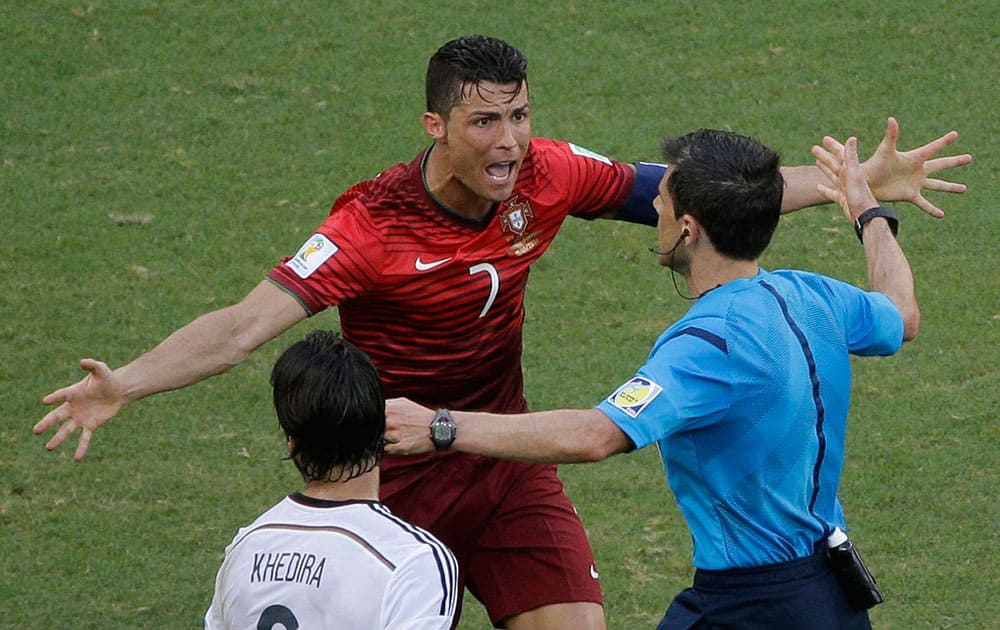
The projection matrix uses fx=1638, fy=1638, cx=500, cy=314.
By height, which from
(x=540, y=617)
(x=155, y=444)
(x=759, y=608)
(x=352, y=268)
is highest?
(x=352, y=268)

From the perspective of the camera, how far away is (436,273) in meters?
5.51

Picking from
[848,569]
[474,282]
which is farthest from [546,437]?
[474,282]

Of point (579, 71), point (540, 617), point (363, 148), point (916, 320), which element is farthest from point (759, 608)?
point (579, 71)

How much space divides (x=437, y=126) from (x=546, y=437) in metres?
1.74

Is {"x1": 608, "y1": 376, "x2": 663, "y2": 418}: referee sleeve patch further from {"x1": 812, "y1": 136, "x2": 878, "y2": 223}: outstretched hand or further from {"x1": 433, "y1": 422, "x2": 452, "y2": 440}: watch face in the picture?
→ {"x1": 812, "y1": 136, "x2": 878, "y2": 223}: outstretched hand

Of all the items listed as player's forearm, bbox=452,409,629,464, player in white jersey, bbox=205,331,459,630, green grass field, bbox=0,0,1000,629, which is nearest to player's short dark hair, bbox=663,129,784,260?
player's forearm, bbox=452,409,629,464

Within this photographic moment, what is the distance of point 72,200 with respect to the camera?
10992 mm

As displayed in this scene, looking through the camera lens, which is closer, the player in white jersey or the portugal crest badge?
the player in white jersey

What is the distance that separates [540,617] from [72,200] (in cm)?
637

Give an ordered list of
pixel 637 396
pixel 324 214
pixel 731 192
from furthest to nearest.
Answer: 1. pixel 324 214
2. pixel 731 192
3. pixel 637 396

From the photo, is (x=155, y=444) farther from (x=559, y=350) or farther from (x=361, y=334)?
(x=361, y=334)

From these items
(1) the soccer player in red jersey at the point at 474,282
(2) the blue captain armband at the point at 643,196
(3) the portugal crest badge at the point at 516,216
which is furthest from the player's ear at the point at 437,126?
(2) the blue captain armband at the point at 643,196

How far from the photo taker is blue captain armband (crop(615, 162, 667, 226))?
19.7 feet

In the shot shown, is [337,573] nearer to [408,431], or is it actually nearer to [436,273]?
[408,431]
